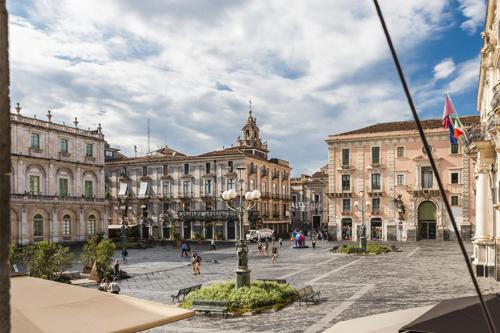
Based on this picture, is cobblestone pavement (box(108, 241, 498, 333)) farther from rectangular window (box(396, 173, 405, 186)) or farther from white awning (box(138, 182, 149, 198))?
white awning (box(138, 182, 149, 198))

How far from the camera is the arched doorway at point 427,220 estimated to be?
150 ft

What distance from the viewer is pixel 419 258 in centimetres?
2970

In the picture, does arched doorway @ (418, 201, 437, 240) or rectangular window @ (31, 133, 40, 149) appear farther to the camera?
arched doorway @ (418, 201, 437, 240)

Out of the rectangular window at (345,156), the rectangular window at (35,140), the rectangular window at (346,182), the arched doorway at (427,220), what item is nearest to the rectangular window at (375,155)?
the rectangular window at (345,156)

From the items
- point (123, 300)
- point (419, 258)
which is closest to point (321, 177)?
point (419, 258)

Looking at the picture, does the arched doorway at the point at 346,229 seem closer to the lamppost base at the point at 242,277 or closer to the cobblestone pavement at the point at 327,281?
the cobblestone pavement at the point at 327,281

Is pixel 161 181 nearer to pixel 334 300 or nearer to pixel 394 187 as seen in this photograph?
pixel 394 187

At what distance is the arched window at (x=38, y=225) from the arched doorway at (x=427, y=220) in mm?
36270

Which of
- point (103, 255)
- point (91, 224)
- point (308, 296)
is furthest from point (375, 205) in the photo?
point (308, 296)

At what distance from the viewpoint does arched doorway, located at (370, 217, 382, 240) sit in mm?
47469

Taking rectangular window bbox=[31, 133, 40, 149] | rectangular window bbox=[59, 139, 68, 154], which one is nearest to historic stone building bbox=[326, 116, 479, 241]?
rectangular window bbox=[59, 139, 68, 154]

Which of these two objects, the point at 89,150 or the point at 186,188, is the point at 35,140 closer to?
the point at 89,150

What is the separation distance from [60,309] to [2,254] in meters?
4.31

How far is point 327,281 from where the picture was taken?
68.4 ft
